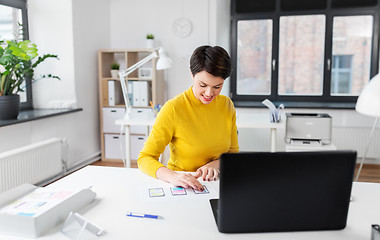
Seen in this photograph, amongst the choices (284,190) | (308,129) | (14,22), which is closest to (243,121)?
(308,129)

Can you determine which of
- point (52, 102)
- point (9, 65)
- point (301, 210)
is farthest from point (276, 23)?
point (301, 210)

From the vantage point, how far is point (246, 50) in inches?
200

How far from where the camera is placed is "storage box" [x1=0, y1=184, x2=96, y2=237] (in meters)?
1.10

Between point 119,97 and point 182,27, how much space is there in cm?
124

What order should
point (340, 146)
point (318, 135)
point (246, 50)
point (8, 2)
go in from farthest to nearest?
point (246, 50)
point (340, 146)
point (8, 2)
point (318, 135)

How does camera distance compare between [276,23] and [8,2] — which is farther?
[276,23]

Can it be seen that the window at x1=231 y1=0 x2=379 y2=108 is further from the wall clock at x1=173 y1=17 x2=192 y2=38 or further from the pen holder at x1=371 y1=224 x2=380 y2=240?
the pen holder at x1=371 y1=224 x2=380 y2=240

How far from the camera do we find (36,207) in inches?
47.1

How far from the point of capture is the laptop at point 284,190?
101 centimetres

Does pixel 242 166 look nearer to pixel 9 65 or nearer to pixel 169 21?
pixel 9 65

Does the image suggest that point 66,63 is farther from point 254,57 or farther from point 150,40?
point 254,57

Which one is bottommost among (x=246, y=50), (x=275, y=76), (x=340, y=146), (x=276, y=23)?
(x=340, y=146)

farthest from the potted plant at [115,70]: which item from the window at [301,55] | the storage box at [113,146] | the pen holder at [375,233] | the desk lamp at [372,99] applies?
the pen holder at [375,233]

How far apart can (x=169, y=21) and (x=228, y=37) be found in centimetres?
87
